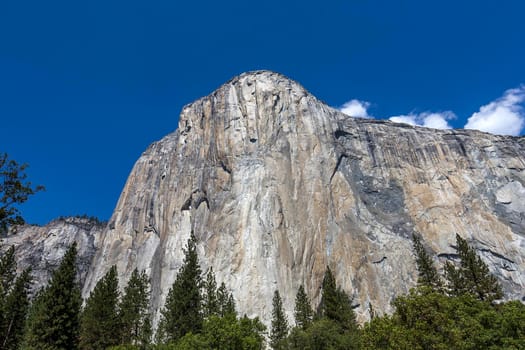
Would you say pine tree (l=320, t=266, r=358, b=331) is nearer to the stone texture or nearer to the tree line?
the tree line

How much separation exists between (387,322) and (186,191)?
2679 inches

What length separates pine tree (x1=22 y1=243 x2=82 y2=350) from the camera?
36.5m

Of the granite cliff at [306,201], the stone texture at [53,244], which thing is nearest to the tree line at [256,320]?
the granite cliff at [306,201]

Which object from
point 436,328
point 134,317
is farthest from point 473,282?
point 134,317

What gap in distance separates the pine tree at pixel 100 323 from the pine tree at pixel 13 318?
Result: 9799 millimetres

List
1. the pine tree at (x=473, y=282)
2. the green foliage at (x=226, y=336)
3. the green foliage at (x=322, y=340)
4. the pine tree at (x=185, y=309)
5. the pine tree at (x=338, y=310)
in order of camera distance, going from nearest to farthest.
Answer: the green foliage at (x=226, y=336)
the green foliage at (x=322, y=340)
the pine tree at (x=185, y=309)
the pine tree at (x=473, y=282)
the pine tree at (x=338, y=310)

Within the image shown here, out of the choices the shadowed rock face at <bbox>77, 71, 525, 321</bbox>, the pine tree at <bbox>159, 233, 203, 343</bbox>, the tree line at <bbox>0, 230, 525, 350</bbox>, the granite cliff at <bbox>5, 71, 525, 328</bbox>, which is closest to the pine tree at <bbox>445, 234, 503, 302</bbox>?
the tree line at <bbox>0, 230, 525, 350</bbox>

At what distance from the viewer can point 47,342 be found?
120 ft

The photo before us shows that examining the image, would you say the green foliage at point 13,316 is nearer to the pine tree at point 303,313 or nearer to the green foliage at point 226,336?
the green foliage at point 226,336

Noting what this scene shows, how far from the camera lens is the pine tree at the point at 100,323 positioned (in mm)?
40812

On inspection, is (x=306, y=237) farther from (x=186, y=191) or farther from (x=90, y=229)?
(x=90, y=229)

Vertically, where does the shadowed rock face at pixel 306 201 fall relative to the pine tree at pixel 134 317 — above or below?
above

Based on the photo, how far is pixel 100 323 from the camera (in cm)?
4153

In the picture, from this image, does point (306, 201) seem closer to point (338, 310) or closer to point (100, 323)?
point (338, 310)
